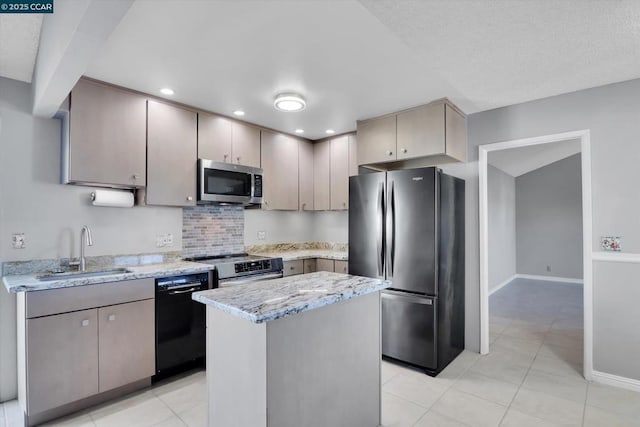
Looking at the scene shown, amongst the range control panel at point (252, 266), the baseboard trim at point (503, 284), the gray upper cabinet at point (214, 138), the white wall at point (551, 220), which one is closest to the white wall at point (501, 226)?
the baseboard trim at point (503, 284)

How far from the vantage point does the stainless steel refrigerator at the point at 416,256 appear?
2873mm

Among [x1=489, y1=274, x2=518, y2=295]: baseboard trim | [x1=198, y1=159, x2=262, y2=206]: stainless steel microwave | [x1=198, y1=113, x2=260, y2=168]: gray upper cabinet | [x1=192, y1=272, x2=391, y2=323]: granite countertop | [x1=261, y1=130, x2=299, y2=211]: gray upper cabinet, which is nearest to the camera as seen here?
[x1=192, y1=272, x2=391, y2=323]: granite countertop

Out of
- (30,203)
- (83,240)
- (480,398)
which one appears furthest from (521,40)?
(30,203)

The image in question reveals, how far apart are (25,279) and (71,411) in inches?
39.2

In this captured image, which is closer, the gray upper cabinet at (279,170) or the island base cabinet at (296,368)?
the island base cabinet at (296,368)

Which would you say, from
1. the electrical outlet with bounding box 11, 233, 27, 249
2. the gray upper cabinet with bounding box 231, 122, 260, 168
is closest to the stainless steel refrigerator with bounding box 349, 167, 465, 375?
the gray upper cabinet with bounding box 231, 122, 260, 168

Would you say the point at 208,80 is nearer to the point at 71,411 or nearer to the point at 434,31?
the point at 434,31

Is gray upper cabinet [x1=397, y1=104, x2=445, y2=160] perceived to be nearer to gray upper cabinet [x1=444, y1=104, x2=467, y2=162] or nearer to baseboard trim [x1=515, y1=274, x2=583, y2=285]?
gray upper cabinet [x1=444, y1=104, x2=467, y2=162]

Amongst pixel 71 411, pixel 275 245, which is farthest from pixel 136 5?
pixel 275 245

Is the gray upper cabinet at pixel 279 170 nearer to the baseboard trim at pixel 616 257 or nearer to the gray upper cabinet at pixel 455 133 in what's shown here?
the gray upper cabinet at pixel 455 133

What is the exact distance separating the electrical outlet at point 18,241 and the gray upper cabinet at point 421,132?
3.37 metres

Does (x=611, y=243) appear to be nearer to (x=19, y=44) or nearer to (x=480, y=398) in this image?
(x=480, y=398)

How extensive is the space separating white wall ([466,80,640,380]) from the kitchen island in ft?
7.11

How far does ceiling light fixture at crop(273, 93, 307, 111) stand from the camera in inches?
113
